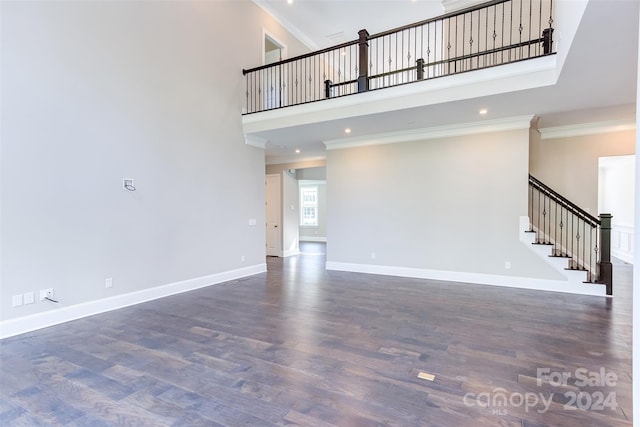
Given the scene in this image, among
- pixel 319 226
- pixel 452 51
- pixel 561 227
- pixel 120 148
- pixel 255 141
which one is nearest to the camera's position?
pixel 120 148

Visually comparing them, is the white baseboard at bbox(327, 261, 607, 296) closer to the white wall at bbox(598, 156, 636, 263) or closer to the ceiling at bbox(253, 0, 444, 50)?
the white wall at bbox(598, 156, 636, 263)

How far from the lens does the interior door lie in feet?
28.9

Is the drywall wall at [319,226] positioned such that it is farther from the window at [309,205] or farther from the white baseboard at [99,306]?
the white baseboard at [99,306]

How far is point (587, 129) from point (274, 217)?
7.24 meters

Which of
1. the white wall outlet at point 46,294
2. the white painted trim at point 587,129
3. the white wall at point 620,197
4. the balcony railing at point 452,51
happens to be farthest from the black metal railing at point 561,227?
the white wall outlet at point 46,294

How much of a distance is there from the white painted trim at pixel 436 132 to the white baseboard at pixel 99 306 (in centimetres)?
357

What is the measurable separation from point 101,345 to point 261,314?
164 cm

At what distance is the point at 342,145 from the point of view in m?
6.63

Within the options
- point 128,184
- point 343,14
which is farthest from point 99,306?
point 343,14

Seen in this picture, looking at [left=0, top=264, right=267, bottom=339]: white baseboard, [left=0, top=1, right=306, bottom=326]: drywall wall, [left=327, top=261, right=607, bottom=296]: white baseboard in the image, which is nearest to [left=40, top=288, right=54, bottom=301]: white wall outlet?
[left=0, top=1, right=306, bottom=326]: drywall wall

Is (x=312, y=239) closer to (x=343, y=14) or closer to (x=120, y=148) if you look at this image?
(x=343, y=14)

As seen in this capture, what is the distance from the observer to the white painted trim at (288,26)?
260 inches

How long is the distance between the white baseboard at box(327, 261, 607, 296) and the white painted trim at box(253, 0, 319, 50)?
18.8 ft

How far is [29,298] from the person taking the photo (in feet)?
10.9
